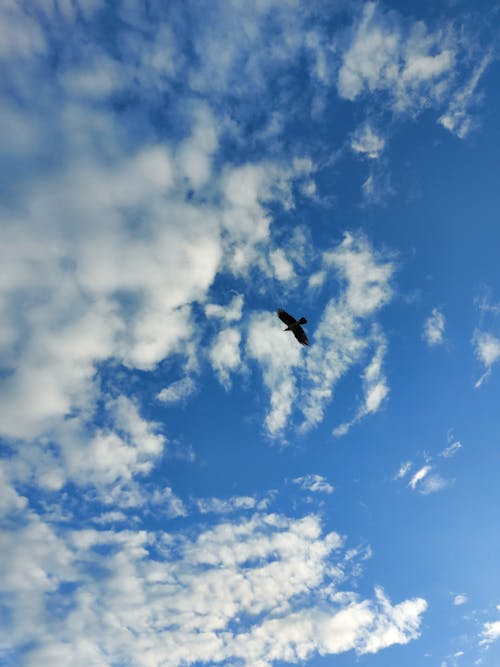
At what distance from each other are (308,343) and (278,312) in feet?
12.6

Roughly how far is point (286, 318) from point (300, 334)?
6.36 feet

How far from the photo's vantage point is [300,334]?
53.3 m

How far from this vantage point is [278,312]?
5312 centimetres

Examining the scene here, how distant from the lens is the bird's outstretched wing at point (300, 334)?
5309 cm

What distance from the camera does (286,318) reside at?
5300cm

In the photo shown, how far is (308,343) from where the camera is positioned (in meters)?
52.6

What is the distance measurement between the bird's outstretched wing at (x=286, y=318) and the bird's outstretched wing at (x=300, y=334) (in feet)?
2.36

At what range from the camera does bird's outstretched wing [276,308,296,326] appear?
52.9 m

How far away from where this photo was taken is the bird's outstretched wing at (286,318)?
52.9m

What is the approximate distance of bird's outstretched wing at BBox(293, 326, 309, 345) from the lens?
5309 cm

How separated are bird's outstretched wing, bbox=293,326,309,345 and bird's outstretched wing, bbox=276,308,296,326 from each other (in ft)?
2.36
